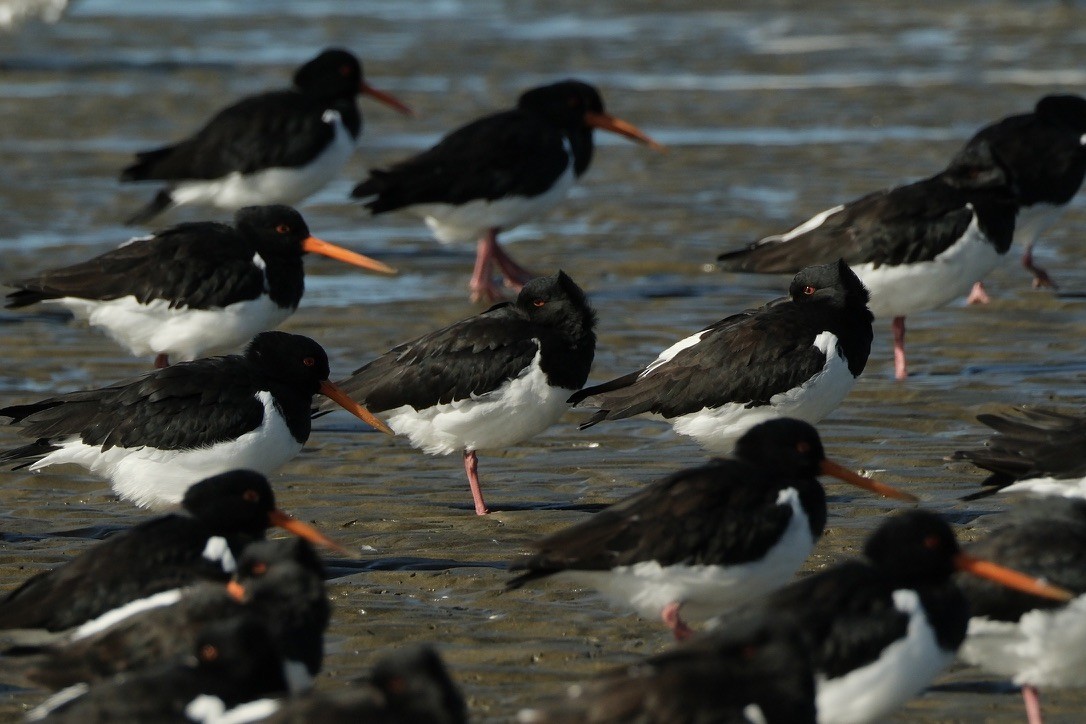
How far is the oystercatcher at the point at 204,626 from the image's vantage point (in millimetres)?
5480

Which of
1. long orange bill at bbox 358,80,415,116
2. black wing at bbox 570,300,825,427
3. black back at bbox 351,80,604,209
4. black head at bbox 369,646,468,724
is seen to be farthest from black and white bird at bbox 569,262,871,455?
long orange bill at bbox 358,80,415,116

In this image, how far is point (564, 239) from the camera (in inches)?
567

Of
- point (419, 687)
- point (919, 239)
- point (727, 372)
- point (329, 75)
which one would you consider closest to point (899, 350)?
point (919, 239)

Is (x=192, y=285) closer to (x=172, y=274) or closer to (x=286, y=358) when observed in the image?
(x=172, y=274)

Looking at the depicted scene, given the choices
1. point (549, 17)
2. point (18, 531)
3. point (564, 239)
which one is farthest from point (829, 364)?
point (549, 17)

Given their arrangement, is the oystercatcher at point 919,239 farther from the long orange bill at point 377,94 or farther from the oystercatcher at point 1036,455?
the long orange bill at point 377,94

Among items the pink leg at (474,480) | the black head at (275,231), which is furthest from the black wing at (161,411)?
the black head at (275,231)

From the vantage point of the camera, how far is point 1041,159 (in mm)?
12297

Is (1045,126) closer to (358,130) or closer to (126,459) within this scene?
(358,130)

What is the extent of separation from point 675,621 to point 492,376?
2.28 meters

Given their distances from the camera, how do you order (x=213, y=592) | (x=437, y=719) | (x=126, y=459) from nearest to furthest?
1. (x=437, y=719)
2. (x=213, y=592)
3. (x=126, y=459)

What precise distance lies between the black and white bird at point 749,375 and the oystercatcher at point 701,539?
176cm

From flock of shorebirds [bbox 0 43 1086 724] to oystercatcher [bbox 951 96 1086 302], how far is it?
23 millimetres

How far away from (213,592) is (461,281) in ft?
25.9
